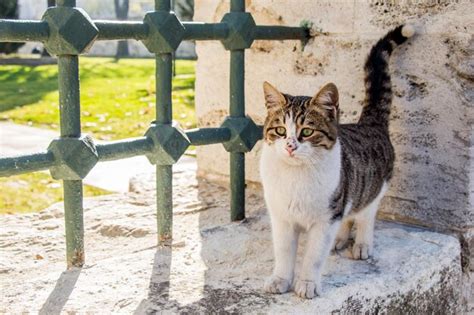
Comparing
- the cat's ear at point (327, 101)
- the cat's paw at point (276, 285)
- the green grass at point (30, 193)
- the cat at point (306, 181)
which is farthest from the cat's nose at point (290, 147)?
the green grass at point (30, 193)

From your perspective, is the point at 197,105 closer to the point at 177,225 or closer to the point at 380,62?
the point at 177,225

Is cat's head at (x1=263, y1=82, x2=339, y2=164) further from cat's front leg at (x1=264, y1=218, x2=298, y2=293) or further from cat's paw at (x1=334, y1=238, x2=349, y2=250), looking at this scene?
cat's paw at (x1=334, y1=238, x2=349, y2=250)

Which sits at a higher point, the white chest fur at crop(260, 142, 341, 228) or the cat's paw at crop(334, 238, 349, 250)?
the white chest fur at crop(260, 142, 341, 228)

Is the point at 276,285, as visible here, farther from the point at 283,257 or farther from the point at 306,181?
the point at 306,181

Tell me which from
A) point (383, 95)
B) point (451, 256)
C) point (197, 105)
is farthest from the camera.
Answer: point (197, 105)

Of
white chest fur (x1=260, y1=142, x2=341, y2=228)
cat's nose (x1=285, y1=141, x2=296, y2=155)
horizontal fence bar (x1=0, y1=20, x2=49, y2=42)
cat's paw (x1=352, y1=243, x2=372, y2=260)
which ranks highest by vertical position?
horizontal fence bar (x1=0, y1=20, x2=49, y2=42)

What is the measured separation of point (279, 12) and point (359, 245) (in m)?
1.17

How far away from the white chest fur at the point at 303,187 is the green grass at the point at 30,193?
7.32 ft

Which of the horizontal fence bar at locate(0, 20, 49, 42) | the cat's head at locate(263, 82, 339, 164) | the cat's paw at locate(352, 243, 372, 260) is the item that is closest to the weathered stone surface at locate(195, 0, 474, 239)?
the cat's paw at locate(352, 243, 372, 260)

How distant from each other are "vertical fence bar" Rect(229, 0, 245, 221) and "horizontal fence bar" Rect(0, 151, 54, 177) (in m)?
0.87

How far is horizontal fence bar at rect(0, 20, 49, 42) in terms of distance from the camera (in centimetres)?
191

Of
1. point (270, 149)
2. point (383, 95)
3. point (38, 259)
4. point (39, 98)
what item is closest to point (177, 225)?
point (38, 259)

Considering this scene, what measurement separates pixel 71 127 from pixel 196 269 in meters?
0.60

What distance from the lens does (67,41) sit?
200 centimetres
